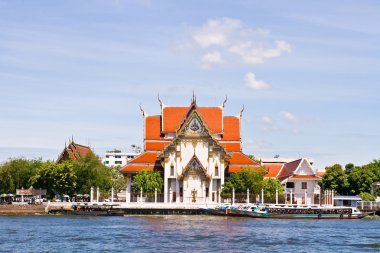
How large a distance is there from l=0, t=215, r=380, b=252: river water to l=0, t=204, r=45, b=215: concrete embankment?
13810 millimetres

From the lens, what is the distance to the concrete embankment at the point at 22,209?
98.6 m

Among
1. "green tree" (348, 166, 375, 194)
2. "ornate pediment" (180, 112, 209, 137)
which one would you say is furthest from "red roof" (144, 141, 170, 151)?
"green tree" (348, 166, 375, 194)

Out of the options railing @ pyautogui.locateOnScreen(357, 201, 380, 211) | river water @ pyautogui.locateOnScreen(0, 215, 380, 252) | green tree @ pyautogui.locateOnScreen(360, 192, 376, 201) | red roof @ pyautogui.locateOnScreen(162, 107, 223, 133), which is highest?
red roof @ pyautogui.locateOnScreen(162, 107, 223, 133)

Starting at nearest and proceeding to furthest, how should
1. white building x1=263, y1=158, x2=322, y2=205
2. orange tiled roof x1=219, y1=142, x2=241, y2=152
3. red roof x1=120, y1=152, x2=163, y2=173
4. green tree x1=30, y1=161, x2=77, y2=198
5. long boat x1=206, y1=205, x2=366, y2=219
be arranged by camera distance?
long boat x1=206, y1=205, x2=366, y2=219
green tree x1=30, y1=161, x2=77, y2=198
red roof x1=120, y1=152, x2=163, y2=173
white building x1=263, y1=158, x2=322, y2=205
orange tiled roof x1=219, y1=142, x2=241, y2=152

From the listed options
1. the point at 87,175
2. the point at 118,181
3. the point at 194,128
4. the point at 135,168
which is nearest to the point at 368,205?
the point at 194,128

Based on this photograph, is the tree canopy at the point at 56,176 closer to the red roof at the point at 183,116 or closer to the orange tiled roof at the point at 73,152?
the orange tiled roof at the point at 73,152

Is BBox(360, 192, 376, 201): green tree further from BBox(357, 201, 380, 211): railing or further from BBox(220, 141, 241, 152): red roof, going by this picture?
BBox(220, 141, 241, 152): red roof

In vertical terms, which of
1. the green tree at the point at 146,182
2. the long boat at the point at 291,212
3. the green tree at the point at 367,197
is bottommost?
the long boat at the point at 291,212

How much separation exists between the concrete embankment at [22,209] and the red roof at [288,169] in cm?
3964

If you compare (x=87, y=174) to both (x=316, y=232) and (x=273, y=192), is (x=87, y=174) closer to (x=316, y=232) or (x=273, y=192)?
(x=273, y=192)

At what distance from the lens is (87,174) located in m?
108

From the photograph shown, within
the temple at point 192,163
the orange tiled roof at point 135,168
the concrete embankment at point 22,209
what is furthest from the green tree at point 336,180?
the concrete embankment at point 22,209

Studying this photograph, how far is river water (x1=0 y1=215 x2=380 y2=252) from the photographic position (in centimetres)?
5616

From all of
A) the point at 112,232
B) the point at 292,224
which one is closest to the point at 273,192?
the point at 292,224
